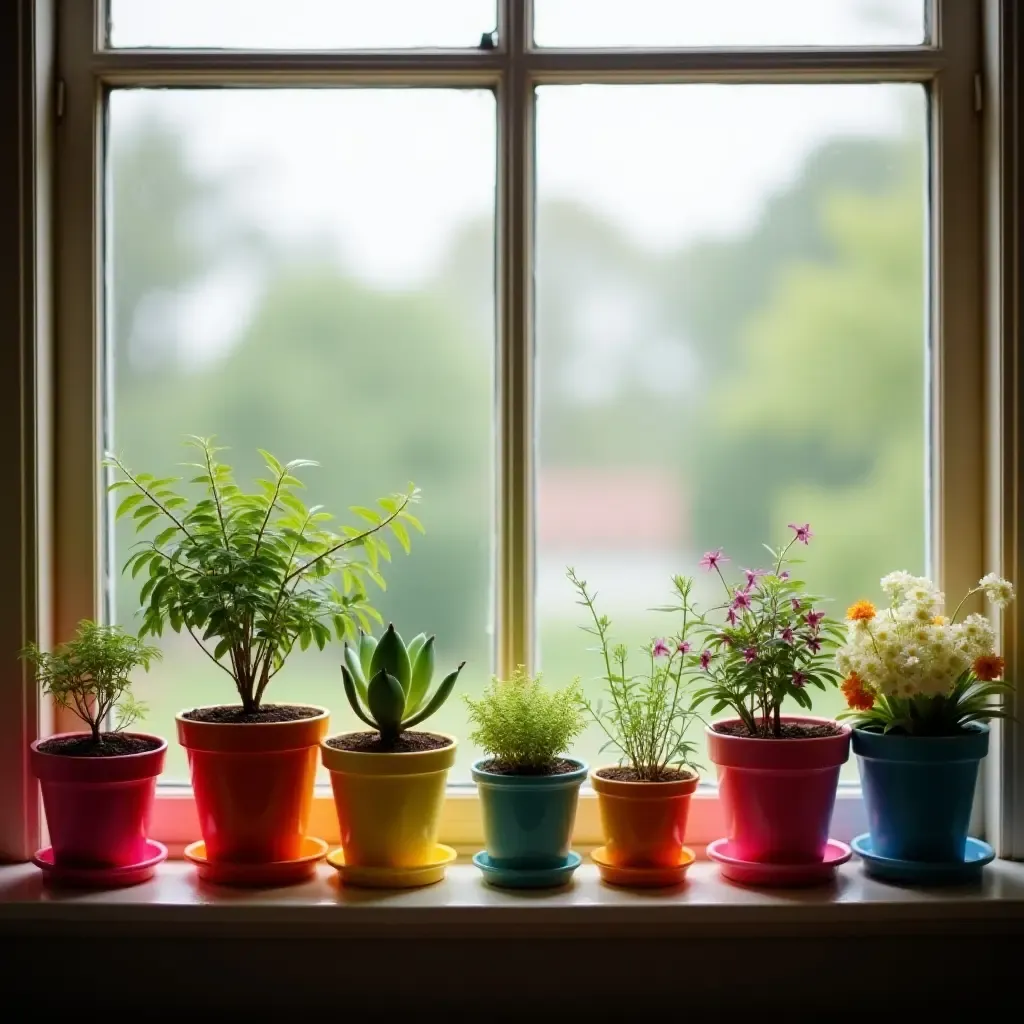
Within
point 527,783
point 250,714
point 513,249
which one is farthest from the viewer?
point 513,249

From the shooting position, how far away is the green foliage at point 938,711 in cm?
169

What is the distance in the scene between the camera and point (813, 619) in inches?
66.4

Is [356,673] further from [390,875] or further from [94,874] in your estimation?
[94,874]

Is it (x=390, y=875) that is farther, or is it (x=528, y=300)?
(x=528, y=300)

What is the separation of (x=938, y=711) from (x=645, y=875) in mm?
534

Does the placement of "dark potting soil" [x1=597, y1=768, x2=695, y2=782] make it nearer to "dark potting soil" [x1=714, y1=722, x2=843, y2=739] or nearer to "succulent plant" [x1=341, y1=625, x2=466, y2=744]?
"dark potting soil" [x1=714, y1=722, x2=843, y2=739]

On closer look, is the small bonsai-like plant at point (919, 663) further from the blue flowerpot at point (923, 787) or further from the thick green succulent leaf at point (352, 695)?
the thick green succulent leaf at point (352, 695)

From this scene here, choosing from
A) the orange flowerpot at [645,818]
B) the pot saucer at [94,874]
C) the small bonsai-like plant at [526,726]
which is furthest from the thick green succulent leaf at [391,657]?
the pot saucer at [94,874]

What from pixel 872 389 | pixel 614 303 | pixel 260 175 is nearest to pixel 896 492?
pixel 872 389

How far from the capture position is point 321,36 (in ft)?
6.23

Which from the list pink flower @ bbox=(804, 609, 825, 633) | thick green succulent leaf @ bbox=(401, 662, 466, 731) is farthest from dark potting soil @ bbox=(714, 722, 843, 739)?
thick green succulent leaf @ bbox=(401, 662, 466, 731)

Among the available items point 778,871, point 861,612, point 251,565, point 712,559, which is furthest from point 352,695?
point 861,612

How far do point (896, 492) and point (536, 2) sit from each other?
108 cm

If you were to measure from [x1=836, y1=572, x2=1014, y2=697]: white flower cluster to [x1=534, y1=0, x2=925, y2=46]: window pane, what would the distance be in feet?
3.18
